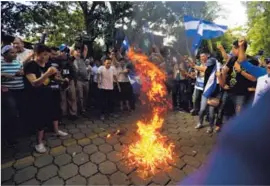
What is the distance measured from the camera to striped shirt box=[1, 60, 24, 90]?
455 centimetres

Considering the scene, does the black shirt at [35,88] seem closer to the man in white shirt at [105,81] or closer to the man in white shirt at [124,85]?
the man in white shirt at [105,81]

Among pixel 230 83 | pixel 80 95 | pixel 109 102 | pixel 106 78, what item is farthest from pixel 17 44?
pixel 230 83

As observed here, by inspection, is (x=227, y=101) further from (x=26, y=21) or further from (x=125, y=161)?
(x=26, y=21)

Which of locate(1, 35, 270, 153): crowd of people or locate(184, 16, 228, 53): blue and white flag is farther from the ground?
locate(184, 16, 228, 53): blue and white flag

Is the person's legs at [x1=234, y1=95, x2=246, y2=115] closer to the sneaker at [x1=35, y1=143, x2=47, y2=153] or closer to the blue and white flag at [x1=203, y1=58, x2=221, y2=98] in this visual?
the blue and white flag at [x1=203, y1=58, x2=221, y2=98]

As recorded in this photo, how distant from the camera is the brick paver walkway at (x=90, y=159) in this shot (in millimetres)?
3572

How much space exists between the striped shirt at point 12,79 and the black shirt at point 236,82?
4804mm

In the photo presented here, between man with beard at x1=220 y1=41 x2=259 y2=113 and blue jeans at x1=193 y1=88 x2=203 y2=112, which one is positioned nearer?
man with beard at x1=220 y1=41 x2=259 y2=113

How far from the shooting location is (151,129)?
5969mm

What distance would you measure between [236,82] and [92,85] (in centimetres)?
526

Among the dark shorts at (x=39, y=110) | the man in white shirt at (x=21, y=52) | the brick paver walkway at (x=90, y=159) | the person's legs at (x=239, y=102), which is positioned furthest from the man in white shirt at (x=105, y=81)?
the person's legs at (x=239, y=102)

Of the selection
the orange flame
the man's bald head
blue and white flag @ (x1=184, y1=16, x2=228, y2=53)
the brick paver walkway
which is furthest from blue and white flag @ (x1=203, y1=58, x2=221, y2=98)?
the man's bald head

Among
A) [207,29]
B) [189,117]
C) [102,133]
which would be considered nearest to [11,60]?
[102,133]

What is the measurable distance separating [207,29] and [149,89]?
3359mm
